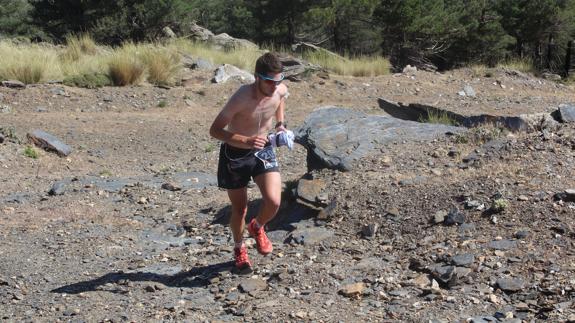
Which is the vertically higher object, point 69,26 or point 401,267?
point 401,267

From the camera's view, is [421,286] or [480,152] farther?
[480,152]

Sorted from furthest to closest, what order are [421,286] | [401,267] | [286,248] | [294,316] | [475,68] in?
[475,68] < [286,248] < [401,267] < [421,286] < [294,316]

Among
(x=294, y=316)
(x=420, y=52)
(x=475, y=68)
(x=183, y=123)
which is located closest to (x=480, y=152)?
Result: (x=294, y=316)

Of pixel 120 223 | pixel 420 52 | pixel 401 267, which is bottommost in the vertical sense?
pixel 420 52

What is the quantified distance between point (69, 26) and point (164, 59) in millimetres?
10738

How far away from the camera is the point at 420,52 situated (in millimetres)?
21844

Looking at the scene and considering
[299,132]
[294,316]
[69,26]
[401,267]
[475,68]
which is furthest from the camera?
[69,26]

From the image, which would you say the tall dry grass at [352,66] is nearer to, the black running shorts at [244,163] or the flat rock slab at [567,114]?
the flat rock slab at [567,114]

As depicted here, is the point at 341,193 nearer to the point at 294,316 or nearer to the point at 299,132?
the point at 299,132

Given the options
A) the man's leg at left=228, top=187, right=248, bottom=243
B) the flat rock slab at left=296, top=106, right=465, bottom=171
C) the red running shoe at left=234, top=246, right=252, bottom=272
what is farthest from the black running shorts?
the flat rock slab at left=296, top=106, right=465, bottom=171

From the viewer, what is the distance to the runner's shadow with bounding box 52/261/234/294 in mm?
5012

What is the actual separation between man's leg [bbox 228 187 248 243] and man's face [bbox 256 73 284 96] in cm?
66

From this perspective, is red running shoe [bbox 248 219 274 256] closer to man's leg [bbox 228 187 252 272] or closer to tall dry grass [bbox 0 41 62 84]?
man's leg [bbox 228 187 252 272]

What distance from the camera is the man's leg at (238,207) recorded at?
4918 mm
